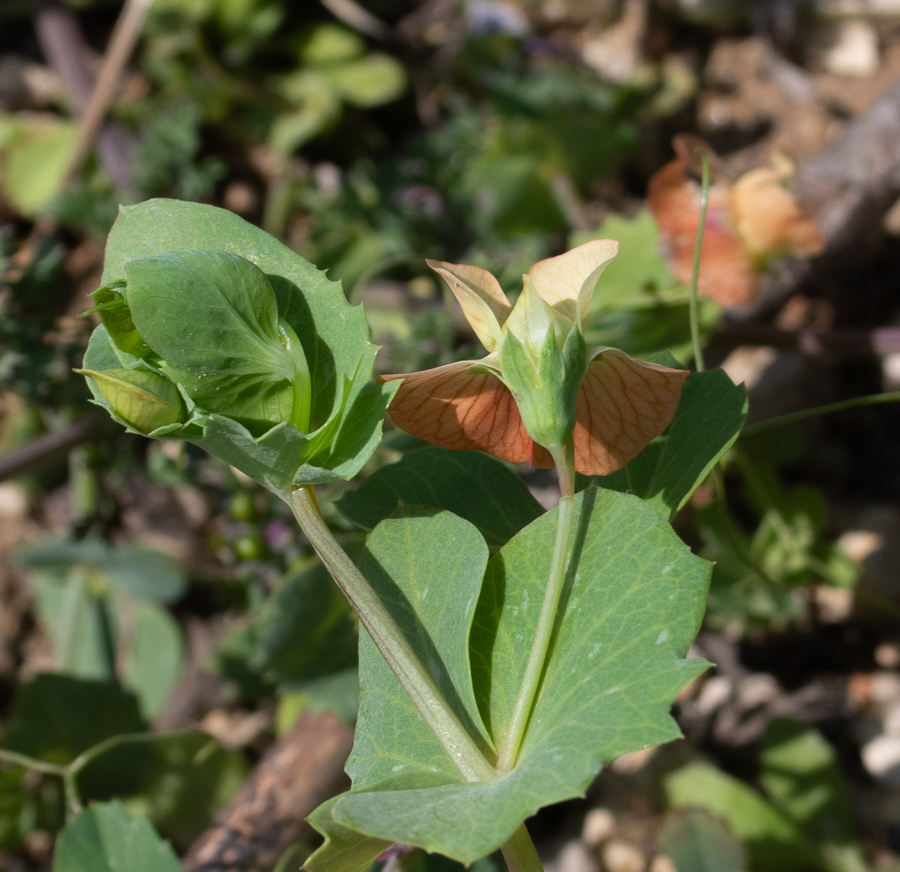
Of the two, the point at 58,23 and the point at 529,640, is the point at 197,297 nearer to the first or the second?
the point at 529,640

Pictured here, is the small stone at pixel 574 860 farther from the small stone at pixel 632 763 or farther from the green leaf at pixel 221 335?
the green leaf at pixel 221 335

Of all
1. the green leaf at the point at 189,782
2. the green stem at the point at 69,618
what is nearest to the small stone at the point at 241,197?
the green stem at the point at 69,618


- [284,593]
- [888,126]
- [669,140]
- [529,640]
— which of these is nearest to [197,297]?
[529,640]

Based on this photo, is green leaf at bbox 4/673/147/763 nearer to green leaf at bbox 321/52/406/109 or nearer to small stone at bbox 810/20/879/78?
green leaf at bbox 321/52/406/109

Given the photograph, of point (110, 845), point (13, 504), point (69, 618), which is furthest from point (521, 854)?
point (13, 504)

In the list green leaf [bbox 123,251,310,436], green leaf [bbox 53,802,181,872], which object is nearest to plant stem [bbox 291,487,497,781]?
green leaf [bbox 123,251,310,436]

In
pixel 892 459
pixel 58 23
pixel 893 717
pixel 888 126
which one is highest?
pixel 58 23
